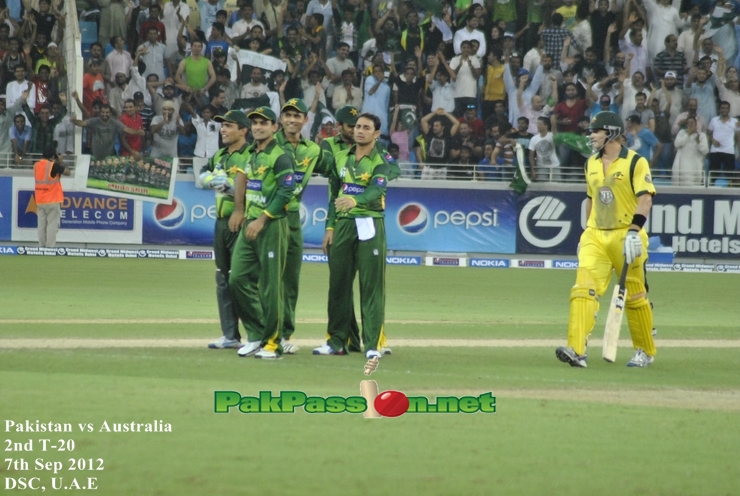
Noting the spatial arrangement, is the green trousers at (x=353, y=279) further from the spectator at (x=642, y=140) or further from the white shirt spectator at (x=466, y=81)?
the white shirt spectator at (x=466, y=81)

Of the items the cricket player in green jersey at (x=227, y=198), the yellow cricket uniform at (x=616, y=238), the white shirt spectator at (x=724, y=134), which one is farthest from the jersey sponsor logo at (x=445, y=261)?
the yellow cricket uniform at (x=616, y=238)

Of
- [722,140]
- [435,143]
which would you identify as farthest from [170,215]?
[722,140]

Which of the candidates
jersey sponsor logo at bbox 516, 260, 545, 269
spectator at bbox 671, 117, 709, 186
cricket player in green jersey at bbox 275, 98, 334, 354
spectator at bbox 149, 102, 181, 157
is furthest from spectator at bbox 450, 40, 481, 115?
cricket player in green jersey at bbox 275, 98, 334, 354

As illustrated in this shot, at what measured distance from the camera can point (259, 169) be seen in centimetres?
988

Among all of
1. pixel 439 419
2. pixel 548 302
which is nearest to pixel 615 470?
pixel 439 419

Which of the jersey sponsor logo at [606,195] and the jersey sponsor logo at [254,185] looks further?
the jersey sponsor logo at [606,195]

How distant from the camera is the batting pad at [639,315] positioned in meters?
10.1

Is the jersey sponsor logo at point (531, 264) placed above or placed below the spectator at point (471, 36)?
below

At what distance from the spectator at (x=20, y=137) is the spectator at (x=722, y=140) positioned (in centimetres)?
1390

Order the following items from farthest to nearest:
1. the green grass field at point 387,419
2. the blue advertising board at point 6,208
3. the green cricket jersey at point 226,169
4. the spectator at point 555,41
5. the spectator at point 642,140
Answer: the spectator at point 555,41
the spectator at point 642,140
the blue advertising board at point 6,208
the green cricket jersey at point 226,169
the green grass field at point 387,419

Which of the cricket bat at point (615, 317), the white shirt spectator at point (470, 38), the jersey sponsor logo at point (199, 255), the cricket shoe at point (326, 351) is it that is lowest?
the jersey sponsor logo at point (199, 255)

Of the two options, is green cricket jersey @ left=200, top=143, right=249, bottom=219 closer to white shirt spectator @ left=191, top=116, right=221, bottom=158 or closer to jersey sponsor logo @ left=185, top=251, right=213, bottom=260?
jersey sponsor logo @ left=185, top=251, right=213, bottom=260

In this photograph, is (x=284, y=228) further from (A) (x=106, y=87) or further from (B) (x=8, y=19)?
(B) (x=8, y=19)

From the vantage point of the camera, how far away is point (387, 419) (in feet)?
23.5
